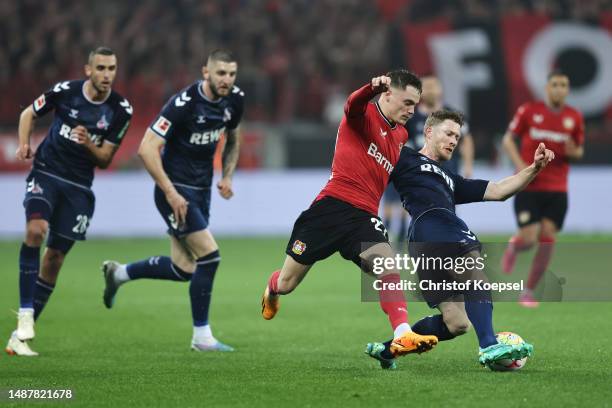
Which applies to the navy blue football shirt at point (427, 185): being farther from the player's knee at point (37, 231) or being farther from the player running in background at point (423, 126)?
the player running in background at point (423, 126)

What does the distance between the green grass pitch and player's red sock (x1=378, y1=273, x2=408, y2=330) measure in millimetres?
382

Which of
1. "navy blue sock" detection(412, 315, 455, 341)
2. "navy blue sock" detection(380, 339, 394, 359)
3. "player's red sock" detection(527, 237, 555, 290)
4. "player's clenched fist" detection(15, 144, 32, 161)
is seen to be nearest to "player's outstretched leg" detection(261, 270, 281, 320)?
"navy blue sock" detection(380, 339, 394, 359)

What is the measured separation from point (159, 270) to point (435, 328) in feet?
9.81

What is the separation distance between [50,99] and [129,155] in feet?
36.7

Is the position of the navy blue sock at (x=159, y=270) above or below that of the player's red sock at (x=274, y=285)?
above

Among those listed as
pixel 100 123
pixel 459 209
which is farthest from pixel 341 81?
pixel 100 123

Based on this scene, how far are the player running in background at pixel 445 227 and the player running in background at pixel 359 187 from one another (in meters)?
0.19

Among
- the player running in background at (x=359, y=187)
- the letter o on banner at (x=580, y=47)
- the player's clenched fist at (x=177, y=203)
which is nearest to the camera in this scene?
the player running in background at (x=359, y=187)

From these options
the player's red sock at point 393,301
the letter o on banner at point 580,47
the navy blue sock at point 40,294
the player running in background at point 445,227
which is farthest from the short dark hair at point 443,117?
the letter o on banner at point 580,47

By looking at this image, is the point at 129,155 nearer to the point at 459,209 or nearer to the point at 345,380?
the point at 459,209

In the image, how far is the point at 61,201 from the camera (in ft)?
29.0

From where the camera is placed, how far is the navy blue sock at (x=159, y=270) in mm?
9188

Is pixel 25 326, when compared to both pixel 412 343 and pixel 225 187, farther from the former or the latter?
pixel 412 343

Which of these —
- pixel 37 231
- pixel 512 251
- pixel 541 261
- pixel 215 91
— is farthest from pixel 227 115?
pixel 512 251
